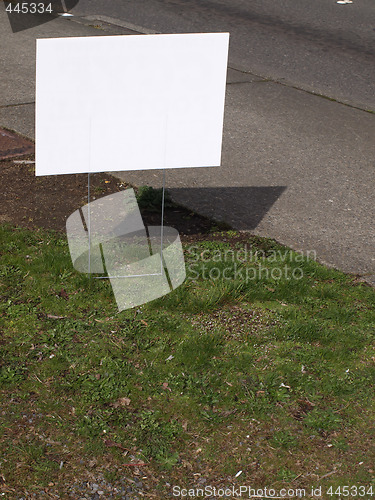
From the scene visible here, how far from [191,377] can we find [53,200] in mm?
2325

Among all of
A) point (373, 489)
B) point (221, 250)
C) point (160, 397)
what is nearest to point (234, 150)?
point (221, 250)

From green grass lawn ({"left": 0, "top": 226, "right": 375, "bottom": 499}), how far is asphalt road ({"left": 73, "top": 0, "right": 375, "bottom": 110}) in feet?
15.0

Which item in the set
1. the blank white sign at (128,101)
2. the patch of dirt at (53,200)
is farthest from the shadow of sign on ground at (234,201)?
the blank white sign at (128,101)

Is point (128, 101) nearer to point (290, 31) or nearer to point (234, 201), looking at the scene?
point (234, 201)

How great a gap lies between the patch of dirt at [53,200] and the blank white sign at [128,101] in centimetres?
101

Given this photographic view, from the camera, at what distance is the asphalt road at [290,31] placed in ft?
29.2

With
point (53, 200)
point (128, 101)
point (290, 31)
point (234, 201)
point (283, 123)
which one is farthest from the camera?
point (290, 31)

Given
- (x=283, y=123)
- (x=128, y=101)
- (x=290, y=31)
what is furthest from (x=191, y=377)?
(x=290, y=31)

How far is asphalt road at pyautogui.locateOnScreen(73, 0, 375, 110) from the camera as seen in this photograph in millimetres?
8891

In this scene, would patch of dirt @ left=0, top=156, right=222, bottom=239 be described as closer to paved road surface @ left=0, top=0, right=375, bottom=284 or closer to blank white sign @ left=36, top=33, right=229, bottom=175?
paved road surface @ left=0, top=0, right=375, bottom=284

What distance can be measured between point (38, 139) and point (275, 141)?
11.4 feet

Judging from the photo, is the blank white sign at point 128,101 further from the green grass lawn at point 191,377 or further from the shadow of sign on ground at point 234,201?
the shadow of sign on ground at point 234,201

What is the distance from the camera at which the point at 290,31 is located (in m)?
11.4

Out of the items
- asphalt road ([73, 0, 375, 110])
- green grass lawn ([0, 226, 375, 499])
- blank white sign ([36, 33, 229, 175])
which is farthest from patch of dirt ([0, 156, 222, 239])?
asphalt road ([73, 0, 375, 110])
